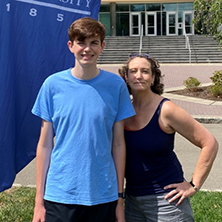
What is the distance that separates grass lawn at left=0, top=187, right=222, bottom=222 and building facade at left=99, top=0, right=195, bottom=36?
34341mm

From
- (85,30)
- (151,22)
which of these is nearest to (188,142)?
(85,30)

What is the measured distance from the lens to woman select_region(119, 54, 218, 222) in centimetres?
221

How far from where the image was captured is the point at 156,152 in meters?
2.23

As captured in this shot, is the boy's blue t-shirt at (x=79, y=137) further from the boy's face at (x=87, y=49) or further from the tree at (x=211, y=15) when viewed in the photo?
the tree at (x=211, y=15)

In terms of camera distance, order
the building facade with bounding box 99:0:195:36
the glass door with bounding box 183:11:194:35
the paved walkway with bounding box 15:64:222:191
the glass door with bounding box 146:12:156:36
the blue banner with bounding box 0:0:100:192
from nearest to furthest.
Answer: the blue banner with bounding box 0:0:100:192 → the paved walkway with bounding box 15:64:222:191 → the glass door with bounding box 183:11:194:35 → the building facade with bounding box 99:0:195:36 → the glass door with bounding box 146:12:156:36

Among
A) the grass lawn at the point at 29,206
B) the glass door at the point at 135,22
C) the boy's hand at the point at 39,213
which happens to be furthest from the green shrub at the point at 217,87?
the glass door at the point at 135,22

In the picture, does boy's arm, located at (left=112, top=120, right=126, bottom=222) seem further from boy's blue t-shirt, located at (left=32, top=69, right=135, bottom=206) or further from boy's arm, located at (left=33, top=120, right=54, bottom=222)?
boy's arm, located at (left=33, top=120, right=54, bottom=222)

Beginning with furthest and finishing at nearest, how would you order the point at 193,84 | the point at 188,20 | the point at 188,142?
the point at 188,20, the point at 193,84, the point at 188,142

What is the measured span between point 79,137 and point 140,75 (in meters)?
0.57

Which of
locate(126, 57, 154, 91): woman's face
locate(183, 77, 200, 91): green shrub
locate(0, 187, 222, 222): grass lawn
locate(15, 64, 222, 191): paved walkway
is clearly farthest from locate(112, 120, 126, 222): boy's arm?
locate(183, 77, 200, 91): green shrub

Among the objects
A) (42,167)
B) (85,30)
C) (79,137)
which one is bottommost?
(42,167)

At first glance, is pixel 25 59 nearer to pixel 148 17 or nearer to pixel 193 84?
pixel 193 84

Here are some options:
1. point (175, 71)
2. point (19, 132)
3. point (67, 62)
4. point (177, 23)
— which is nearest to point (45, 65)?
point (67, 62)

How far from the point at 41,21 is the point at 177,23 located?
3706cm
